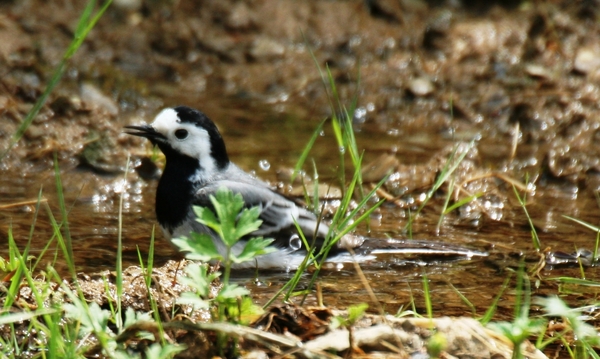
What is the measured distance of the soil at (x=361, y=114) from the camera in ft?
18.5

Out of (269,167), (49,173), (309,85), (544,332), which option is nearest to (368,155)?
(269,167)

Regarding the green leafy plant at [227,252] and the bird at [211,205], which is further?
the bird at [211,205]

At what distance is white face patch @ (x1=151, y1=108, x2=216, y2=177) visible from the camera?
5.92 m

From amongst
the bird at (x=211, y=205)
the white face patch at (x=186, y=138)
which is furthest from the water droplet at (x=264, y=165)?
the white face patch at (x=186, y=138)

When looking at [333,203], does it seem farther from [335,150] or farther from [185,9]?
[185,9]

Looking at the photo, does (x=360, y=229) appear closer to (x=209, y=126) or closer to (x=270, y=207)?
(x=270, y=207)

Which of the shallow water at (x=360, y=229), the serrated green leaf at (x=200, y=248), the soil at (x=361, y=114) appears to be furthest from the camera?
the soil at (x=361, y=114)

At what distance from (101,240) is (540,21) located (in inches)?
230

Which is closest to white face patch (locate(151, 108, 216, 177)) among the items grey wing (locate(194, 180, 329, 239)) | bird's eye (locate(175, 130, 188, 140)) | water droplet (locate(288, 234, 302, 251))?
bird's eye (locate(175, 130, 188, 140))

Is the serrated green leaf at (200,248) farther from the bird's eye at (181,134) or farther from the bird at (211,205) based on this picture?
the bird's eye at (181,134)

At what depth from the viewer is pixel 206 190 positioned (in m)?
5.89

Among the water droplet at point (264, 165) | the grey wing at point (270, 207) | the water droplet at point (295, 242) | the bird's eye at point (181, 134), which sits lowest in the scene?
the water droplet at point (295, 242)

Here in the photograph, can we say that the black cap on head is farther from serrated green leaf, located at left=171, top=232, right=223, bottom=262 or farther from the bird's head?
serrated green leaf, located at left=171, top=232, right=223, bottom=262

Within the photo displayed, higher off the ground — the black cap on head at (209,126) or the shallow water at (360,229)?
the black cap on head at (209,126)
